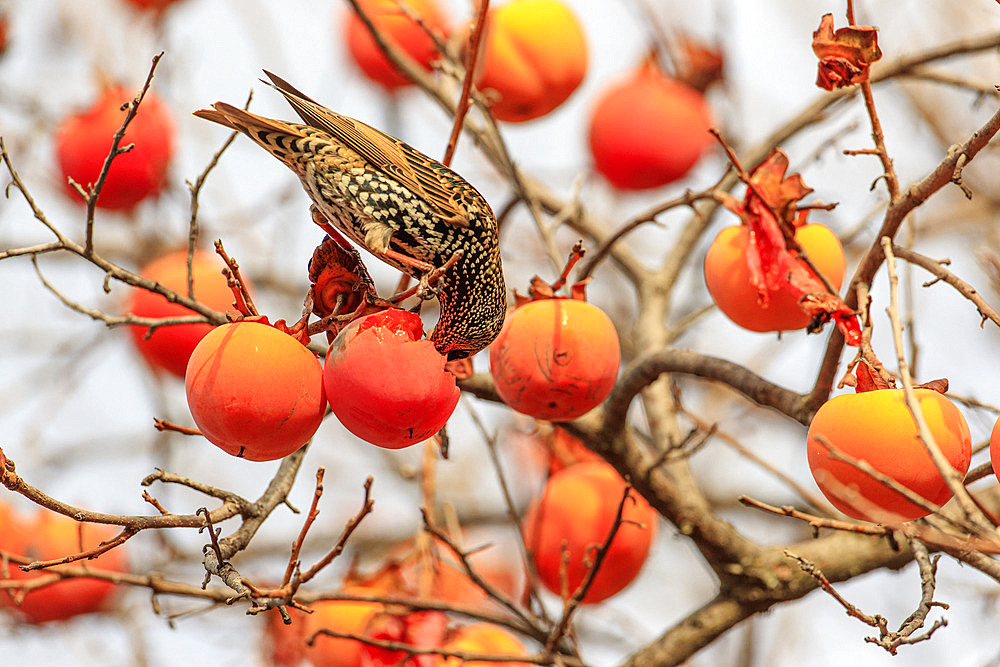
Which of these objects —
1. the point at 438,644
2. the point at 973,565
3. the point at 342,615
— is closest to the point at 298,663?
the point at 342,615

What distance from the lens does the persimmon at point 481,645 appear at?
2.53m

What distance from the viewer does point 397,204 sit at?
184 cm

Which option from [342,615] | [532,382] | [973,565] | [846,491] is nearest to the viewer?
[846,491]

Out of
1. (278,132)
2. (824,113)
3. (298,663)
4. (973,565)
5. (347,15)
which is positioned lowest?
(973,565)

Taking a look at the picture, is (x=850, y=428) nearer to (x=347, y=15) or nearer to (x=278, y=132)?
(x=278, y=132)

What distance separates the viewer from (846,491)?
149 cm

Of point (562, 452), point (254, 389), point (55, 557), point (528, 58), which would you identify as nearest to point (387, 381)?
point (254, 389)

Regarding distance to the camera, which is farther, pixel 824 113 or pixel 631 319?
pixel 631 319

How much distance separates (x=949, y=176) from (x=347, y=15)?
122 inches

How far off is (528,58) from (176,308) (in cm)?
137

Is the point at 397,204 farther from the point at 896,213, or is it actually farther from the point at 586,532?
the point at 586,532

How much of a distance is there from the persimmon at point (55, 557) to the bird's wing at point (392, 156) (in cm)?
178

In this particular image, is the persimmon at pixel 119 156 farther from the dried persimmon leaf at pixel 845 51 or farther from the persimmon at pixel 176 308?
the dried persimmon leaf at pixel 845 51

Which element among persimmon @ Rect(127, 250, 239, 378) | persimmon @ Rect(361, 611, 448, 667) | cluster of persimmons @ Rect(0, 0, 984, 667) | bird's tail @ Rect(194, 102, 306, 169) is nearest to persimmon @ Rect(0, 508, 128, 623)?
cluster of persimmons @ Rect(0, 0, 984, 667)
